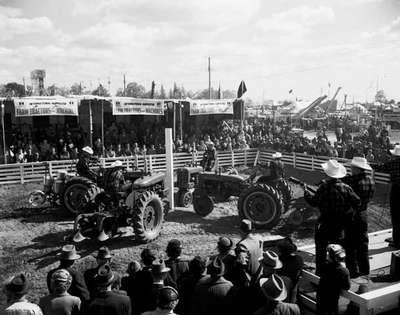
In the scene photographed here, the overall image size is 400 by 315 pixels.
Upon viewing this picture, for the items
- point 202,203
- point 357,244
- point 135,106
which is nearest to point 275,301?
point 357,244

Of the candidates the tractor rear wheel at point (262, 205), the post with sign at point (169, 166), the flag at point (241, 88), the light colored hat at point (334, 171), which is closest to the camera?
the light colored hat at point (334, 171)

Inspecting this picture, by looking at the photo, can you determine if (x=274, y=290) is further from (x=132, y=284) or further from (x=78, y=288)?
(x=78, y=288)

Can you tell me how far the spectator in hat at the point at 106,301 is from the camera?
3.73m

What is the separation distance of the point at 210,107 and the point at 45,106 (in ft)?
27.1

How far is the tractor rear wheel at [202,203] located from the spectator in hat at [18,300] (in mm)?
8050

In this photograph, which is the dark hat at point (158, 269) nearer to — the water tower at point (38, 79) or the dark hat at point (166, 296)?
the dark hat at point (166, 296)

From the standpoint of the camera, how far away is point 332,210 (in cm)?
527

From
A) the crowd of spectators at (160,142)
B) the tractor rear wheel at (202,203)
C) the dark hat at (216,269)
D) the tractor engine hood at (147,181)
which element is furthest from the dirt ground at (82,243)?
the crowd of spectators at (160,142)

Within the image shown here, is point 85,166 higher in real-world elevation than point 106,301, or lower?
higher

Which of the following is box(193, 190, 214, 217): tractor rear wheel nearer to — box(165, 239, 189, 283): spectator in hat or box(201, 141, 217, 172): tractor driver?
box(201, 141, 217, 172): tractor driver

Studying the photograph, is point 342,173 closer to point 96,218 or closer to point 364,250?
point 364,250

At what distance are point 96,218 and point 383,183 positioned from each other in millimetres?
10259

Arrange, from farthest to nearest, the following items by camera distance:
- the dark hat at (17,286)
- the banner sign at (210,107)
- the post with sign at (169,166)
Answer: the banner sign at (210,107) < the post with sign at (169,166) < the dark hat at (17,286)

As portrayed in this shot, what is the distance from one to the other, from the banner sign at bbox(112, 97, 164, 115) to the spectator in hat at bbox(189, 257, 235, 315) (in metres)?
15.8
